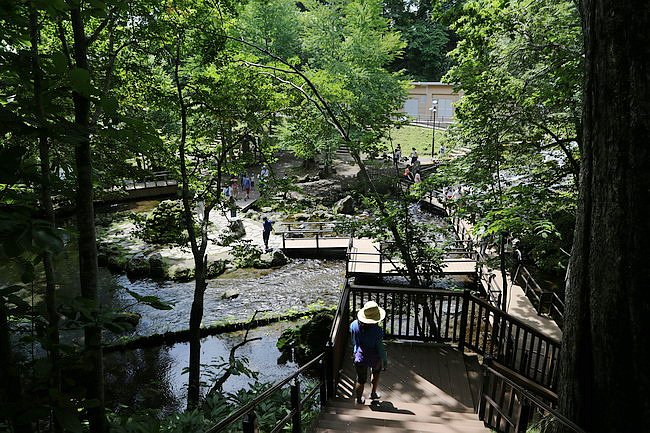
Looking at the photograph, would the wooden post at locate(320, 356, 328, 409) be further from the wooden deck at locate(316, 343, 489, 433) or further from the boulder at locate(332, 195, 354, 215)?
the boulder at locate(332, 195, 354, 215)

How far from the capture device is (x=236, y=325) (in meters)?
12.5

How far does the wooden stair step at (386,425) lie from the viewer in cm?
466

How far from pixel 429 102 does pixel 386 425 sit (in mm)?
40048

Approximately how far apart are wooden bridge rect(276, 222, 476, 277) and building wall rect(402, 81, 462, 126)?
25.5 meters

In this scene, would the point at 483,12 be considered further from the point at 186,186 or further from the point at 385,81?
the point at 385,81

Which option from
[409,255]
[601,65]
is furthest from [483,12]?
[601,65]

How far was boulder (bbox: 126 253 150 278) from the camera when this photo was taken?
15867 millimetres

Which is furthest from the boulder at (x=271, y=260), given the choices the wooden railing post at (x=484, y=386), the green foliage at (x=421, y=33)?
the green foliage at (x=421, y=33)

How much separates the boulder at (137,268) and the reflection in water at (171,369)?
5.02 meters

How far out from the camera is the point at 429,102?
41.4 meters

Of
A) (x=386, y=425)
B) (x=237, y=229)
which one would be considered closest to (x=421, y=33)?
(x=237, y=229)

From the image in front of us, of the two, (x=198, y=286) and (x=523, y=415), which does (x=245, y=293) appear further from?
(x=523, y=415)

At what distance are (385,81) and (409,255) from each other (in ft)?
60.4

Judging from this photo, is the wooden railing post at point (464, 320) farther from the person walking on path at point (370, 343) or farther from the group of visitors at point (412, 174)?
the group of visitors at point (412, 174)
